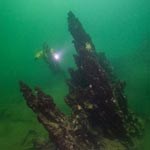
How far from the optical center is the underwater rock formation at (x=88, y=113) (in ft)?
21.1

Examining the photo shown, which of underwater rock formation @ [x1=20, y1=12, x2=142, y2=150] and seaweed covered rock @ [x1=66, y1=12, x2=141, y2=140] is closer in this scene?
underwater rock formation @ [x1=20, y1=12, x2=142, y2=150]

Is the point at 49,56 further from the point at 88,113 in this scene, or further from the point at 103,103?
the point at 103,103

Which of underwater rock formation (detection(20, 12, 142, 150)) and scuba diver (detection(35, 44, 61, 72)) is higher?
scuba diver (detection(35, 44, 61, 72))

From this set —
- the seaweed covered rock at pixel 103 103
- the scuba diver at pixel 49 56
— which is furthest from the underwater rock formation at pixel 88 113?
the scuba diver at pixel 49 56

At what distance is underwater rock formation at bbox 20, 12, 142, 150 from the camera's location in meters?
6.45

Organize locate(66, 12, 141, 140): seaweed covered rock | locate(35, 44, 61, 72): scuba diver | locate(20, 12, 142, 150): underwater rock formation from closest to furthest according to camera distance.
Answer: locate(20, 12, 142, 150): underwater rock formation, locate(66, 12, 141, 140): seaweed covered rock, locate(35, 44, 61, 72): scuba diver

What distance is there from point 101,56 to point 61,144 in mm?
6021

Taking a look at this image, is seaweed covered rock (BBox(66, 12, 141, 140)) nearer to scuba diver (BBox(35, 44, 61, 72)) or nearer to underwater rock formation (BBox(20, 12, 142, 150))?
underwater rock formation (BBox(20, 12, 142, 150))

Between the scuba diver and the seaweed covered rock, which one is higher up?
the scuba diver

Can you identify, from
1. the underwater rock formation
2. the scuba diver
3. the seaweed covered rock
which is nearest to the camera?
the underwater rock formation

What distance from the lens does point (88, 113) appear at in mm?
8086

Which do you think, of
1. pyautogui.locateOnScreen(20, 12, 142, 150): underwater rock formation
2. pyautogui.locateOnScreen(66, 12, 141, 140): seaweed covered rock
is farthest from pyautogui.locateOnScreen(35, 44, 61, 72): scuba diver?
pyautogui.locateOnScreen(66, 12, 141, 140): seaweed covered rock

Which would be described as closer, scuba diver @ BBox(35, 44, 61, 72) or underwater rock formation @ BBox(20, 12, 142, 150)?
underwater rock formation @ BBox(20, 12, 142, 150)

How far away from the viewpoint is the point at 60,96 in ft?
46.8
